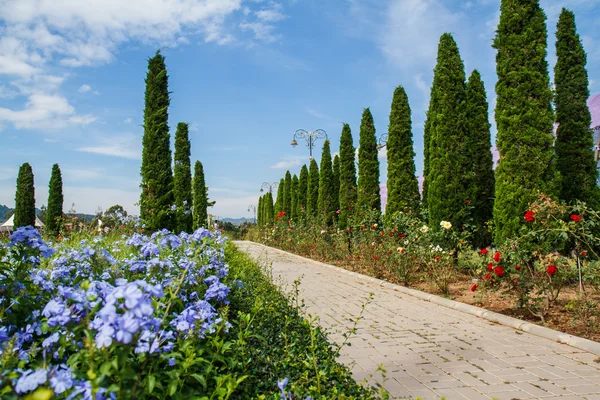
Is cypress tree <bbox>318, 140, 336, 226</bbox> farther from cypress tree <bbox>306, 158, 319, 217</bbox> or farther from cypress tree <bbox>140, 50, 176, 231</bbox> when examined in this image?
cypress tree <bbox>140, 50, 176, 231</bbox>

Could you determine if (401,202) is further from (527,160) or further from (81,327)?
(81,327)

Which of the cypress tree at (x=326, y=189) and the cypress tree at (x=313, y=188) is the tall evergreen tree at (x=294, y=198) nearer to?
the cypress tree at (x=313, y=188)

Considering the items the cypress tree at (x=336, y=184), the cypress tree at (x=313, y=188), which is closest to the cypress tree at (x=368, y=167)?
the cypress tree at (x=336, y=184)

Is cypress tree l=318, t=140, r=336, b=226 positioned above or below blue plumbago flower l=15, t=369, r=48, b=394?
above

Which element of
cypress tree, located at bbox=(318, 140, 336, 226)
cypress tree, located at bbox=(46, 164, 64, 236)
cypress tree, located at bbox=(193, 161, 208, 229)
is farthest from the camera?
cypress tree, located at bbox=(193, 161, 208, 229)

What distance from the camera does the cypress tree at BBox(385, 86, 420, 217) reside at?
477 inches

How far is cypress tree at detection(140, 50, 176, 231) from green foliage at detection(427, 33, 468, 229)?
7876 mm

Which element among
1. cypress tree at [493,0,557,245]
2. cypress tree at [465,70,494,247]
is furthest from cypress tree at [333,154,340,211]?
cypress tree at [493,0,557,245]

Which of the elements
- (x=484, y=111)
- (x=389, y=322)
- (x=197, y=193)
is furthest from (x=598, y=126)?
(x=197, y=193)

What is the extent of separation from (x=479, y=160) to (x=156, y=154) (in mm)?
9772

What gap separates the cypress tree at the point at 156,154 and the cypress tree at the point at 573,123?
11.1 meters

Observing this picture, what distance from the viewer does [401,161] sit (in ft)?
40.7

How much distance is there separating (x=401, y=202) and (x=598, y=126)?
6.05 m

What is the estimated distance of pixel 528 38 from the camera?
24.8ft
